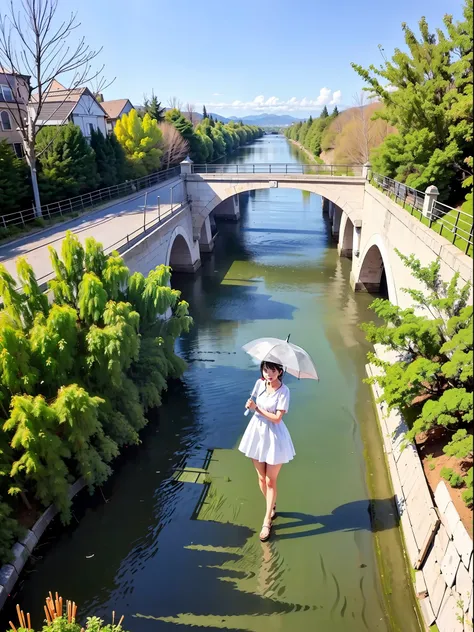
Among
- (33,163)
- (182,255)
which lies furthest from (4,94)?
(182,255)

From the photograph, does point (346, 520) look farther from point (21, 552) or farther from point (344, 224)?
point (344, 224)

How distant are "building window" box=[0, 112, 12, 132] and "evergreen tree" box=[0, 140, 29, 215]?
792 centimetres

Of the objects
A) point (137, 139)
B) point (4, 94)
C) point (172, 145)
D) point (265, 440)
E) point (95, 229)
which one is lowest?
point (265, 440)

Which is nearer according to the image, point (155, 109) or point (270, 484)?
point (270, 484)

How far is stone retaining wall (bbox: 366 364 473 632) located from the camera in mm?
6055

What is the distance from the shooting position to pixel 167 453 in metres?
11.8

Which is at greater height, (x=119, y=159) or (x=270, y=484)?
(x=119, y=159)

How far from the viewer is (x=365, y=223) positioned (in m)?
25.2

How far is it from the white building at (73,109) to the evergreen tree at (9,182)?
29.1 feet

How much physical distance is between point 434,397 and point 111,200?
77.8 ft

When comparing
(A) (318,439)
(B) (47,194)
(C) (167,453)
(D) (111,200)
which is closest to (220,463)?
(C) (167,453)

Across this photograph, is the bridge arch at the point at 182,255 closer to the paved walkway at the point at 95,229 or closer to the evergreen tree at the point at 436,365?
the paved walkway at the point at 95,229

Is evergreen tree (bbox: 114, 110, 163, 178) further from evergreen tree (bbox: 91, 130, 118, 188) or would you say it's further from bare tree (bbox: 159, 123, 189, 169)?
bare tree (bbox: 159, 123, 189, 169)

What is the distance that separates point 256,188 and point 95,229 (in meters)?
12.4
